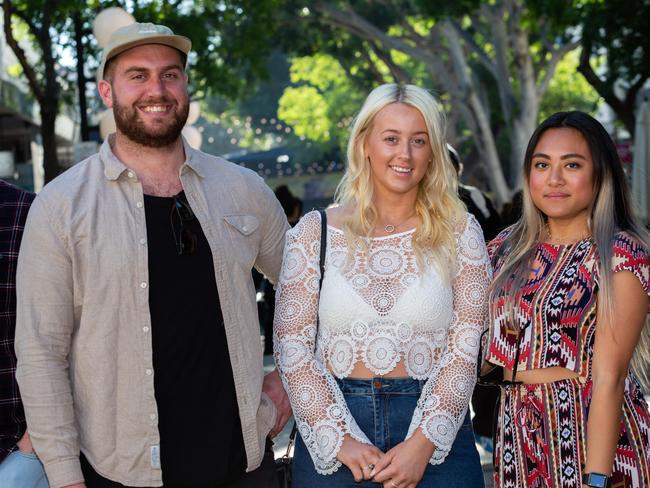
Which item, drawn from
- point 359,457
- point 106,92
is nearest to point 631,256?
point 359,457

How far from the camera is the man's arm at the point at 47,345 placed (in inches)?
138

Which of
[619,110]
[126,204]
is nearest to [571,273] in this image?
[126,204]

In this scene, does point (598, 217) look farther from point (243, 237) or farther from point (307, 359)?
point (243, 237)

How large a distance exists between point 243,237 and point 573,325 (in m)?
1.27

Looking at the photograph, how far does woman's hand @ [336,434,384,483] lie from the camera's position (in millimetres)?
3629

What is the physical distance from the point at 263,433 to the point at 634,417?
4.52ft

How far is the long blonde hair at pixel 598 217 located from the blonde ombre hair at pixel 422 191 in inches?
10.7

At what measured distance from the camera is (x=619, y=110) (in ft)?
51.4

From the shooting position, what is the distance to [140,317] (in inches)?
141

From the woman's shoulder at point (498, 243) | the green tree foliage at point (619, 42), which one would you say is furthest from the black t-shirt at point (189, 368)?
the green tree foliage at point (619, 42)

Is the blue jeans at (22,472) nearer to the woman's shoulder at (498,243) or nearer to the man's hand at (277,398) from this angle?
the man's hand at (277,398)

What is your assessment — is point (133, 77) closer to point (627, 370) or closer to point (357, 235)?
point (357, 235)

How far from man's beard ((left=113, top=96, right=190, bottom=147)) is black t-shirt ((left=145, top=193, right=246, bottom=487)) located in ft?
0.81

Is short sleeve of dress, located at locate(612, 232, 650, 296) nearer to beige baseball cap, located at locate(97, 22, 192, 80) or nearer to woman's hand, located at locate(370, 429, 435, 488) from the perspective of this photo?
woman's hand, located at locate(370, 429, 435, 488)
